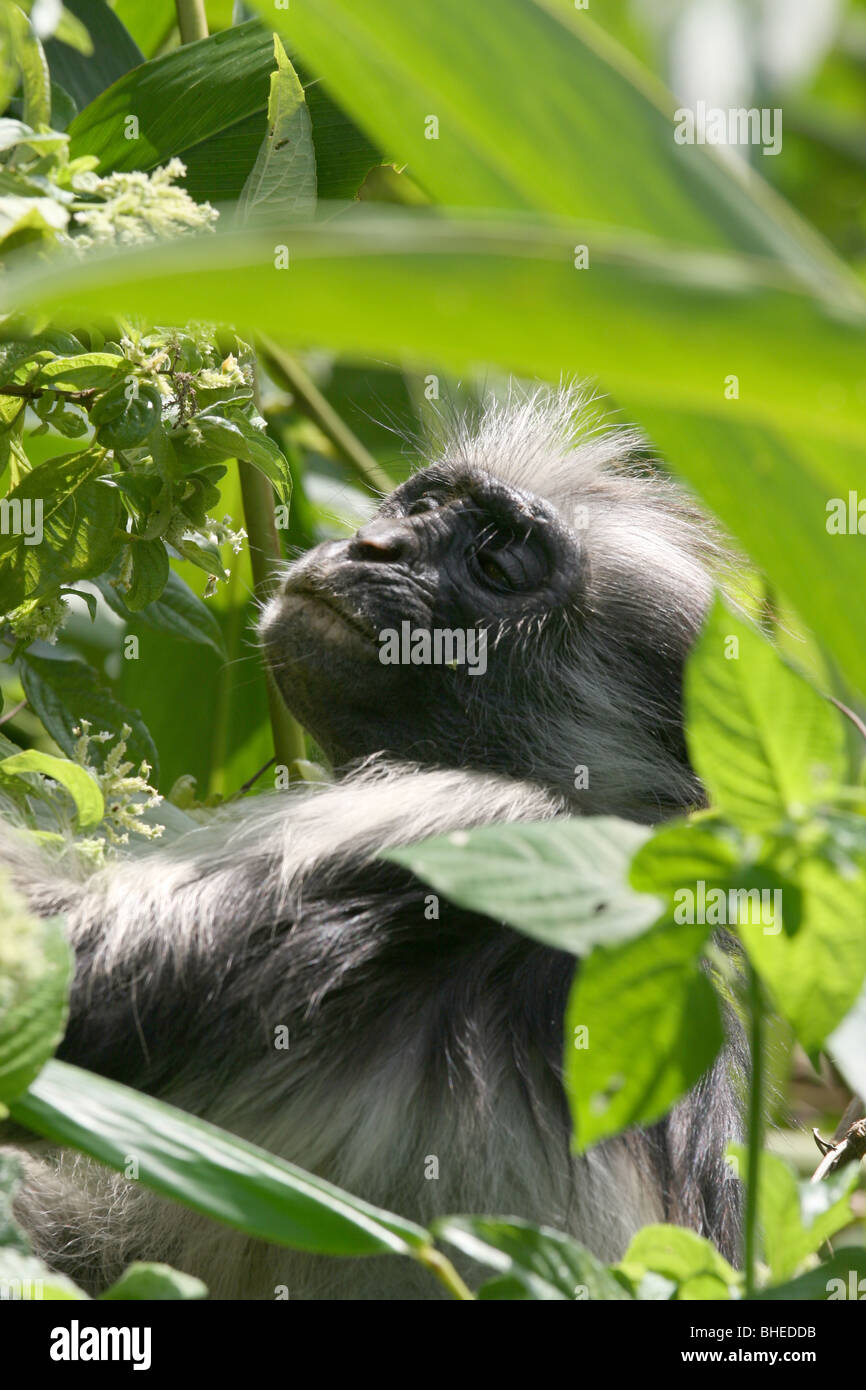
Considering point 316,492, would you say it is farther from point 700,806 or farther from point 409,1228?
point 409,1228

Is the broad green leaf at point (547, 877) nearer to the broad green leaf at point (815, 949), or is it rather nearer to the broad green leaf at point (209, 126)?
the broad green leaf at point (815, 949)

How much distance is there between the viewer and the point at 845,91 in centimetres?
472

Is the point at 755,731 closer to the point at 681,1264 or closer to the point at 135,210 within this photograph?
the point at 681,1264

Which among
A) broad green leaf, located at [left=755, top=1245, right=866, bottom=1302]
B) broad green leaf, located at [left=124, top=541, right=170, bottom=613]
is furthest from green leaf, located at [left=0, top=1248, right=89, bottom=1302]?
broad green leaf, located at [left=124, top=541, right=170, bottom=613]

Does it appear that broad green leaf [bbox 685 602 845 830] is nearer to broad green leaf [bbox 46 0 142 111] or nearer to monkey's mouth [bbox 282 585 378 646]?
monkey's mouth [bbox 282 585 378 646]

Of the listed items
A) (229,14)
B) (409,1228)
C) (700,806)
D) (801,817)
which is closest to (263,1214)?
(409,1228)

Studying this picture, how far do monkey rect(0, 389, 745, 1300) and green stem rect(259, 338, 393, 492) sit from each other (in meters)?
0.49

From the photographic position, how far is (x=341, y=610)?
2.41 metres

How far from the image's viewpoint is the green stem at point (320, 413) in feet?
9.78

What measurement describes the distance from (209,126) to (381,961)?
1.34 metres

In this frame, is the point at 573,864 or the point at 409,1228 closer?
the point at 573,864

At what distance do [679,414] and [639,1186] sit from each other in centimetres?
144

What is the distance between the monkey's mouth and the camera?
2396 millimetres

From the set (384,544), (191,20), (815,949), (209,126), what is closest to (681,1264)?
(815,949)
